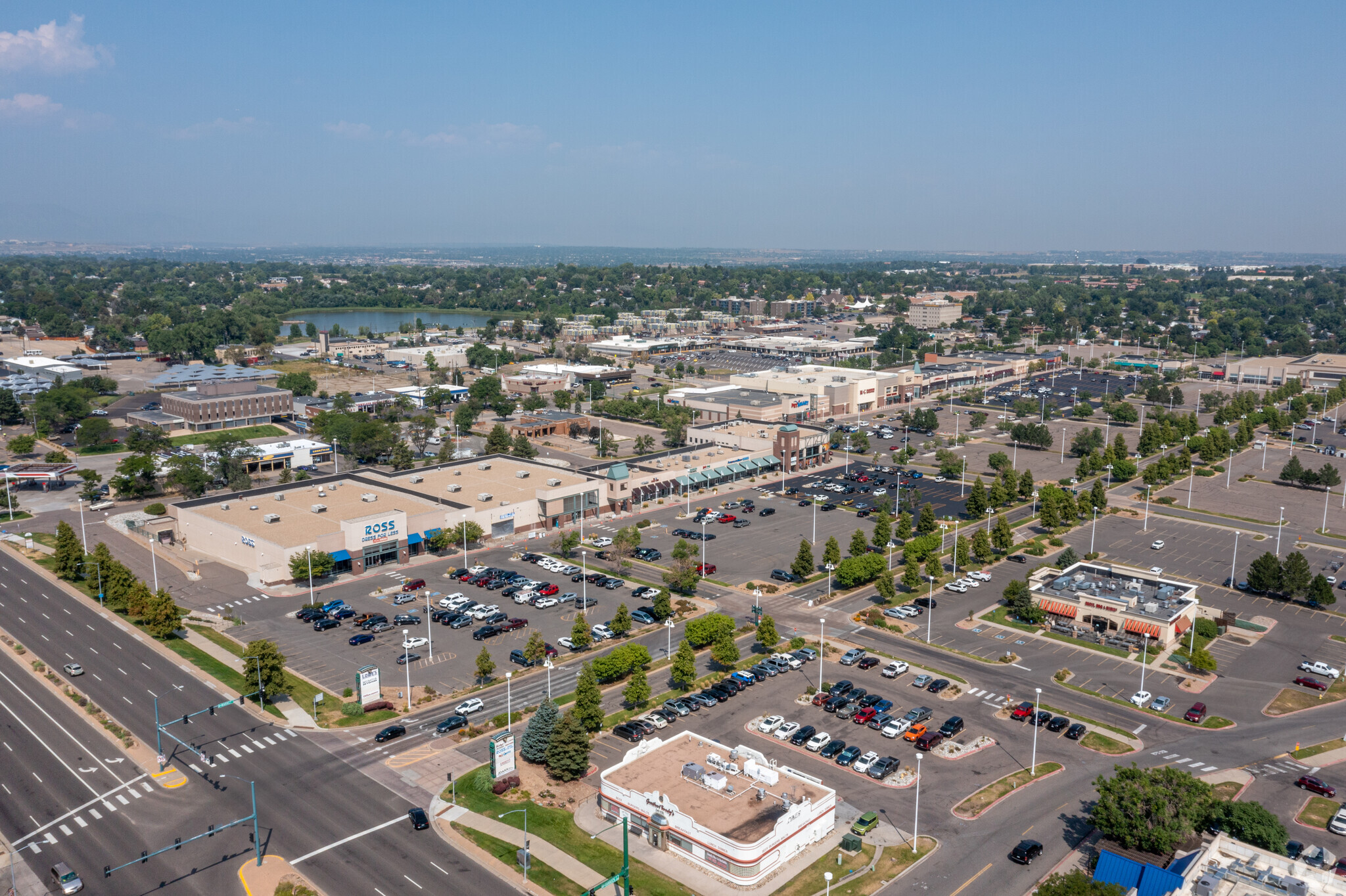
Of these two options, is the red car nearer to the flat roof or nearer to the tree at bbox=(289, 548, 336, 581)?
the flat roof

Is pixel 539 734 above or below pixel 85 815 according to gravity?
above

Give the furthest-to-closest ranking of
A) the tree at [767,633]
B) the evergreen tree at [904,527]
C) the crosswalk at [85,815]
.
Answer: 1. the evergreen tree at [904,527]
2. the tree at [767,633]
3. the crosswalk at [85,815]

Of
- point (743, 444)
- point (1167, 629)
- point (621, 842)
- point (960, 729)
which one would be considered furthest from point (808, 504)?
point (621, 842)

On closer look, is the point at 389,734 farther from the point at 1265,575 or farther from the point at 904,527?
the point at 1265,575

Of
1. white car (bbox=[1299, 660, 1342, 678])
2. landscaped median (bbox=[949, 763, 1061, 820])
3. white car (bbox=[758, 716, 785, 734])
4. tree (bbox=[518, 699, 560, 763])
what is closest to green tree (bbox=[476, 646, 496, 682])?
tree (bbox=[518, 699, 560, 763])

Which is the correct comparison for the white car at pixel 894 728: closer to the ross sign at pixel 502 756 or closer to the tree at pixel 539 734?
the tree at pixel 539 734

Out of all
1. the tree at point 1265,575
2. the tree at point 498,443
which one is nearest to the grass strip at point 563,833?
the tree at point 1265,575

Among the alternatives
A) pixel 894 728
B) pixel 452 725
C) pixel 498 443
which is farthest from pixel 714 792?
pixel 498 443

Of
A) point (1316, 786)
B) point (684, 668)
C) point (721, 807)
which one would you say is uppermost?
point (684, 668)
